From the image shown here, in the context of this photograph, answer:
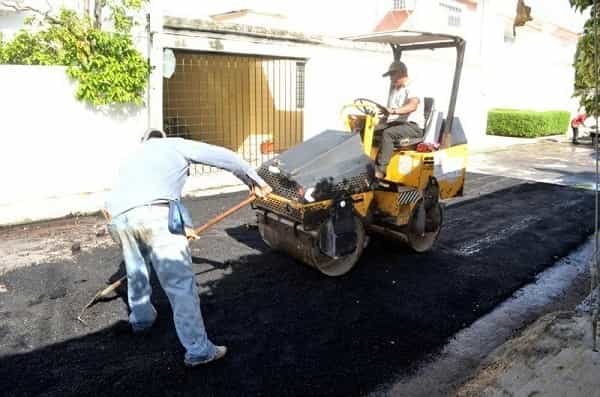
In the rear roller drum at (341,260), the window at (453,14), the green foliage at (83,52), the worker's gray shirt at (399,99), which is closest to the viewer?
the rear roller drum at (341,260)

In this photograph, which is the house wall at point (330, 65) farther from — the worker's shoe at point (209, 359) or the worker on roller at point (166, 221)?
the worker's shoe at point (209, 359)

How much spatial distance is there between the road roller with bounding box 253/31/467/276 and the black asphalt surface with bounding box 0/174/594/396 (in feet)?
1.12

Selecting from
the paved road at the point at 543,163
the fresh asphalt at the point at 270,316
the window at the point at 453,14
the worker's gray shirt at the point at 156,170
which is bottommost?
the fresh asphalt at the point at 270,316

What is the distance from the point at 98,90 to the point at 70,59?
627mm

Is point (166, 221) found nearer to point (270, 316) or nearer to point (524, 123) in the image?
point (270, 316)

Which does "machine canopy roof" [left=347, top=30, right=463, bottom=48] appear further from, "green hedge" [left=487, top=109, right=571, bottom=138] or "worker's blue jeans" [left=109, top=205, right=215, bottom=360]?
"green hedge" [left=487, top=109, right=571, bottom=138]

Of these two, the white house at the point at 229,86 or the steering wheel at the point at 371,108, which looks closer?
the steering wheel at the point at 371,108

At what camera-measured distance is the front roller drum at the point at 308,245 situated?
16.7ft

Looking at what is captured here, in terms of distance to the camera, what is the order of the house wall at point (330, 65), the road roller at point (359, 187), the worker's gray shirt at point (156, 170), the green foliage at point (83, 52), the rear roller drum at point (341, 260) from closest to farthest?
the worker's gray shirt at point (156, 170) < the road roller at point (359, 187) < the rear roller drum at point (341, 260) < the green foliage at point (83, 52) < the house wall at point (330, 65)

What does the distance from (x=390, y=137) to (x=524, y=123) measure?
1626 centimetres

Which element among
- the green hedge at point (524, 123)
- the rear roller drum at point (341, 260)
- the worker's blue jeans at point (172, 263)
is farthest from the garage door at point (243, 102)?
the green hedge at point (524, 123)

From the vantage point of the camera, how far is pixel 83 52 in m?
8.41

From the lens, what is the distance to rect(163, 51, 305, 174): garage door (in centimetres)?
1198

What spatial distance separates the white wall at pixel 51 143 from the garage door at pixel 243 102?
2731 mm
